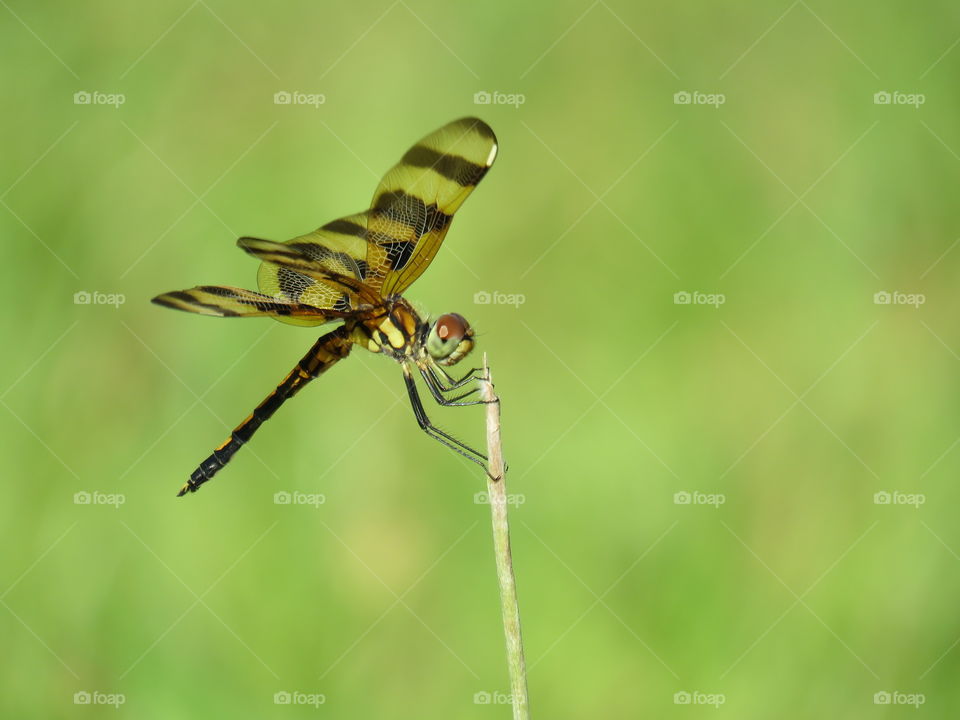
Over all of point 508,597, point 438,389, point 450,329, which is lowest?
point 508,597

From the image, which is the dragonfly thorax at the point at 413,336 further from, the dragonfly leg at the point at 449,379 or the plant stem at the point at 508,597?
the plant stem at the point at 508,597

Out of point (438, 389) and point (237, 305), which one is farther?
point (438, 389)

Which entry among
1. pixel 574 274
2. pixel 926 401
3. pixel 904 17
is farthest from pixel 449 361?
pixel 904 17

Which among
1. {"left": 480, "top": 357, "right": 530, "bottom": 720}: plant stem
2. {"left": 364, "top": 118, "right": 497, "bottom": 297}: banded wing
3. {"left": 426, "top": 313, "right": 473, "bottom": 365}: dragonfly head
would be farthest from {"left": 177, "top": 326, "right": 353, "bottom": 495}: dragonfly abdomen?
{"left": 480, "top": 357, "right": 530, "bottom": 720}: plant stem

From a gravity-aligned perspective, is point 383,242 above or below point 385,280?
above

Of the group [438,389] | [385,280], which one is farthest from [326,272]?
[438,389]

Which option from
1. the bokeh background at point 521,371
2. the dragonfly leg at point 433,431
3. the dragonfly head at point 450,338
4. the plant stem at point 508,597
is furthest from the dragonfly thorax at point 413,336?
the plant stem at point 508,597

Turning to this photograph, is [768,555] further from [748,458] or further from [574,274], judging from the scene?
[574,274]

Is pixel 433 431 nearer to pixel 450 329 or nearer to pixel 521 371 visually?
pixel 450 329
